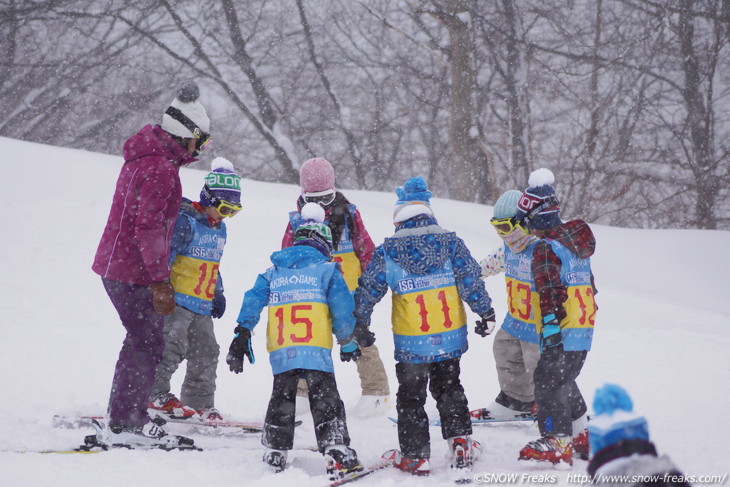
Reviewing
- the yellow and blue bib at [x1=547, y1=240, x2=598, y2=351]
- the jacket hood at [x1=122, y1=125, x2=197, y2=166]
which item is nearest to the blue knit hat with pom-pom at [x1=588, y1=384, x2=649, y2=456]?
the yellow and blue bib at [x1=547, y1=240, x2=598, y2=351]

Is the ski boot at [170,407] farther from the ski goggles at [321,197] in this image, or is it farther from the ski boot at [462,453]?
the ski boot at [462,453]

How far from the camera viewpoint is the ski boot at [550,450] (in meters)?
3.76

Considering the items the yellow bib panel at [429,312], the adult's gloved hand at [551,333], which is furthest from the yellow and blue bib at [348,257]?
the adult's gloved hand at [551,333]

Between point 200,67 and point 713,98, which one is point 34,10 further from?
point 713,98

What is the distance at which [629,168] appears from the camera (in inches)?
806

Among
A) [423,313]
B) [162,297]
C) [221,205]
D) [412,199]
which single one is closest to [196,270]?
[221,205]

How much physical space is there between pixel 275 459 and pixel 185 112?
7.30 ft

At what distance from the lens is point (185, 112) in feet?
14.3

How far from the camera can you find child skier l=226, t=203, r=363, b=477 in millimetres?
3756

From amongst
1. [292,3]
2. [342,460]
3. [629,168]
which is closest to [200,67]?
[292,3]

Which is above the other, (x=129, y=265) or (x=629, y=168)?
(x=629, y=168)

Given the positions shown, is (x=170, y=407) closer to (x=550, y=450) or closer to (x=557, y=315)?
(x=550, y=450)

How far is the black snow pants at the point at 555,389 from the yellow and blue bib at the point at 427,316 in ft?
1.61

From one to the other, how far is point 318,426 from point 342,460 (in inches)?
10.3
